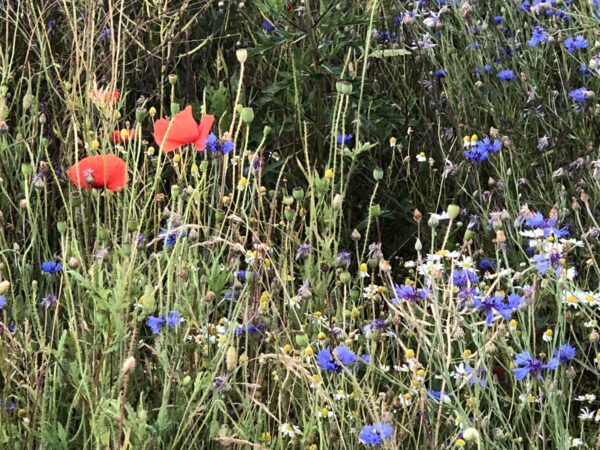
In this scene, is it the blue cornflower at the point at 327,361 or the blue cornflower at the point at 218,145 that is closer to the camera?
the blue cornflower at the point at 327,361

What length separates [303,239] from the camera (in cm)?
244

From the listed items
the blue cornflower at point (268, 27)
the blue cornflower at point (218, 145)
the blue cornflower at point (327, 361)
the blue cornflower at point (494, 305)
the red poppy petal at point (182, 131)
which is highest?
the red poppy petal at point (182, 131)

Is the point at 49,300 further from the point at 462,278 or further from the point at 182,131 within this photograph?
the point at 462,278

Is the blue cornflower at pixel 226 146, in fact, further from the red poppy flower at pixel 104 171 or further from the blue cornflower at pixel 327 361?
the blue cornflower at pixel 327 361

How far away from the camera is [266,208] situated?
2521 mm

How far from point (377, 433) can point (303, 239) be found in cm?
107

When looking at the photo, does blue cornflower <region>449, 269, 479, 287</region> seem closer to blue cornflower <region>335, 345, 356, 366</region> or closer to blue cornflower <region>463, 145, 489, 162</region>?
blue cornflower <region>335, 345, 356, 366</region>

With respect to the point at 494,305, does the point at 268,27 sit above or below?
above

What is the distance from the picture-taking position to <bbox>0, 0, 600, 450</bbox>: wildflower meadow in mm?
1531

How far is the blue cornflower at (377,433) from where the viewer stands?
137 cm

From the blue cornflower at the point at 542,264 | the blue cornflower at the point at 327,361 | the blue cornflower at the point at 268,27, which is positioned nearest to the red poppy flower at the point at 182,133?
the blue cornflower at the point at 327,361

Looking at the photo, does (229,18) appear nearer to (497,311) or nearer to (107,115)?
(107,115)

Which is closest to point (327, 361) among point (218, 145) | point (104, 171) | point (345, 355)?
point (345, 355)

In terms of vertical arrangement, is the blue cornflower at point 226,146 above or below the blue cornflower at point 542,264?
above
